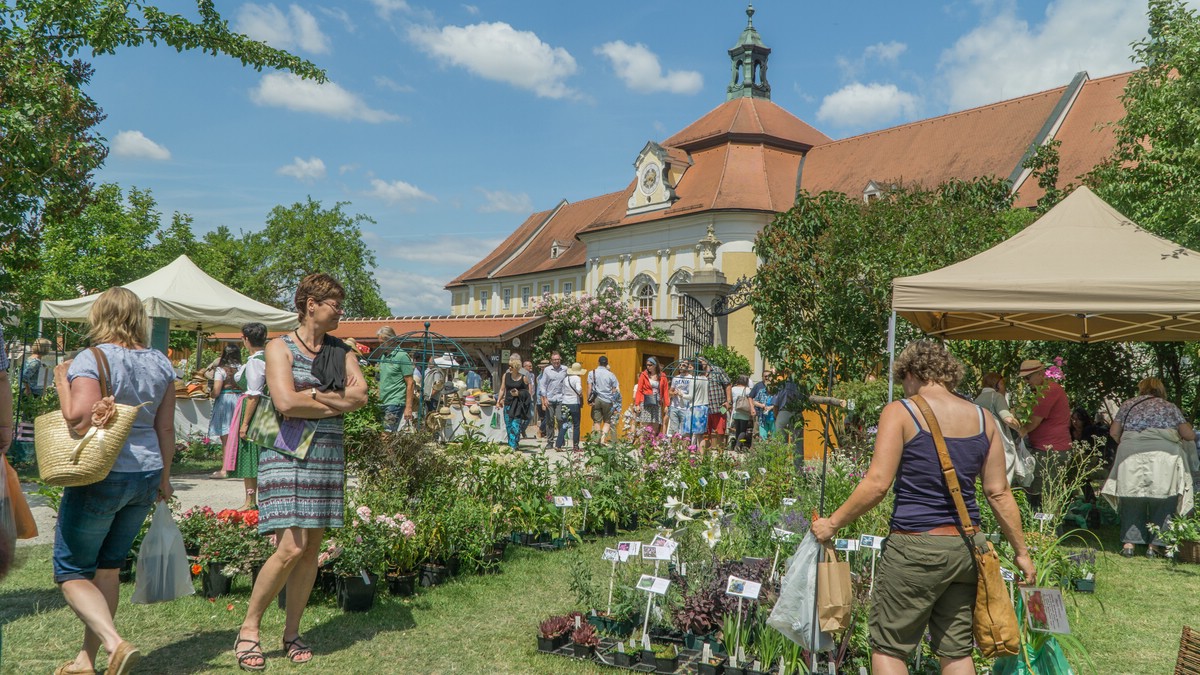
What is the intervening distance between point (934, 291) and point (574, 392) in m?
9.54

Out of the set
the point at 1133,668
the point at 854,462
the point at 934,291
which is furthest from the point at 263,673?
the point at 934,291

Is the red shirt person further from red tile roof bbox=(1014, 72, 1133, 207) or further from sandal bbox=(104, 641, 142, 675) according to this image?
red tile roof bbox=(1014, 72, 1133, 207)

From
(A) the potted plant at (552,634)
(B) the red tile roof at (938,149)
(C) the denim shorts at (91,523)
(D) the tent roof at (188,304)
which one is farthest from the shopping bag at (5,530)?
(B) the red tile roof at (938,149)

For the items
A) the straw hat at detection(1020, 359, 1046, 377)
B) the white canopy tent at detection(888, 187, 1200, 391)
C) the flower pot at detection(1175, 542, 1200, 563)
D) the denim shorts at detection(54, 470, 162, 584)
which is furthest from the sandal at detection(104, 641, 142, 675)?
the flower pot at detection(1175, 542, 1200, 563)

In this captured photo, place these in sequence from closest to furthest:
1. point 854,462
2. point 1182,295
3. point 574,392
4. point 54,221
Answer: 1. point 1182,295
2. point 854,462
3. point 54,221
4. point 574,392

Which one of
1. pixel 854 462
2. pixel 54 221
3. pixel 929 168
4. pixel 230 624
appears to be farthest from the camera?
pixel 929 168

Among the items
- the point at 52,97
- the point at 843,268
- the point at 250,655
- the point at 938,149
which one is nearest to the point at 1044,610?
the point at 250,655

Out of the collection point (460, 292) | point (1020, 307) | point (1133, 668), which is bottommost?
point (1133, 668)

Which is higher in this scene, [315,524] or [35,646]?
[315,524]

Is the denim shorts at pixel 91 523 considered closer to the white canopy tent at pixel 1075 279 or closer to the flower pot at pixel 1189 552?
the white canopy tent at pixel 1075 279

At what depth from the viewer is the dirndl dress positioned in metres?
4.28

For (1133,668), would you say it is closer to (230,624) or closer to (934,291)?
(934,291)

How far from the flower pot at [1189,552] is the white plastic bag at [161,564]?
7619 millimetres

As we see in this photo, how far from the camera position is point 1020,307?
6.91 m
